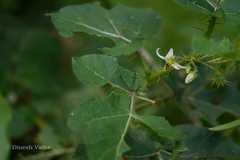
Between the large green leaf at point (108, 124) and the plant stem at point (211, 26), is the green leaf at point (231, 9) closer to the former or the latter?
the plant stem at point (211, 26)

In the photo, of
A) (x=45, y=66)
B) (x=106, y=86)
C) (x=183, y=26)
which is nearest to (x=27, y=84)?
(x=45, y=66)

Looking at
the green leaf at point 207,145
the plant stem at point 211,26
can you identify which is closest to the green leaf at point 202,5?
the plant stem at point 211,26

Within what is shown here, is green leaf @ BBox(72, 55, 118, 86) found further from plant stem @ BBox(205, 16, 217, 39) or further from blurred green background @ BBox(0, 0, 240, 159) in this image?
blurred green background @ BBox(0, 0, 240, 159)

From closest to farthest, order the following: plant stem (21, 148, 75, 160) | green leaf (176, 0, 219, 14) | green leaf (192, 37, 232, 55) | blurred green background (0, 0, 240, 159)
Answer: green leaf (192, 37, 232, 55) < green leaf (176, 0, 219, 14) < plant stem (21, 148, 75, 160) < blurred green background (0, 0, 240, 159)

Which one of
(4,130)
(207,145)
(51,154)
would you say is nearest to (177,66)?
(207,145)

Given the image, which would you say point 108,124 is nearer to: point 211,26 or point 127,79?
point 127,79

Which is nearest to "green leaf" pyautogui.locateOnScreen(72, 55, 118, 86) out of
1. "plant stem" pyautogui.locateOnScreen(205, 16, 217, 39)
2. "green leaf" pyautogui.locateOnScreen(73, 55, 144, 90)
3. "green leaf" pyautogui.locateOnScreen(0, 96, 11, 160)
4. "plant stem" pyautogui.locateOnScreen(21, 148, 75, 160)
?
"green leaf" pyautogui.locateOnScreen(73, 55, 144, 90)

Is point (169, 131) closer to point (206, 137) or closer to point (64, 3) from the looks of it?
point (206, 137)
